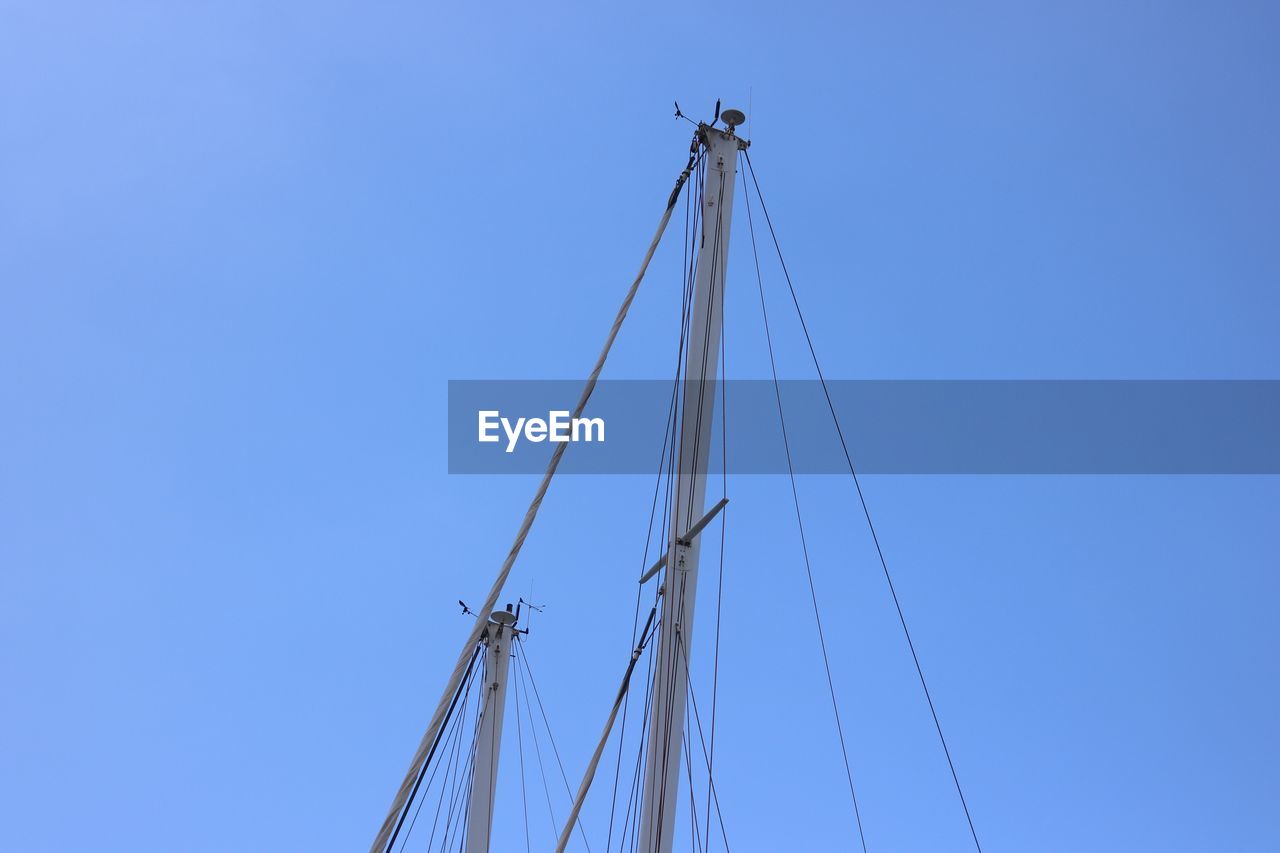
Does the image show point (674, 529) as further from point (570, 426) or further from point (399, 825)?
point (399, 825)

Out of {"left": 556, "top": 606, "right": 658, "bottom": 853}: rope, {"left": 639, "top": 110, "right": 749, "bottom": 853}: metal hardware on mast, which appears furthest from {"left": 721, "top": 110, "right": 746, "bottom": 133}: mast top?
{"left": 556, "top": 606, "right": 658, "bottom": 853}: rope

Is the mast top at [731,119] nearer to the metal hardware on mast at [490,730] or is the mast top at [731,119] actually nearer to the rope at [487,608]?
the rope at [487,608]

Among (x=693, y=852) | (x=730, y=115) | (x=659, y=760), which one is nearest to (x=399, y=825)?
(x=659, y=760)

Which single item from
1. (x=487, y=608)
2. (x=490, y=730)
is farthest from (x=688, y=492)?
(x=490, y=730)

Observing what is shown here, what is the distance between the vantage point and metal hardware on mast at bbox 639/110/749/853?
1666 cm

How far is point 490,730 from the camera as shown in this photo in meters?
35.1

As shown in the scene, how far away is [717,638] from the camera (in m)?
19.2

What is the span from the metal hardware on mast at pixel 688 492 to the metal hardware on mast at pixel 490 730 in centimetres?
1718

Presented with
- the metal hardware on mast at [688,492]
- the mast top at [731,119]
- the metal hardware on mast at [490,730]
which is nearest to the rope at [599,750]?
the metal hardware on mast at [688,492]

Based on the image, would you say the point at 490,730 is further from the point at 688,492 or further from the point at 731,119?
the point at 731,119

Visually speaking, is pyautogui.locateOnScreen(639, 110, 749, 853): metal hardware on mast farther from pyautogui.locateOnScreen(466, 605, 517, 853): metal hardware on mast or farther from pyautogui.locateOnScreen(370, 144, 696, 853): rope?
pyautogui.locateOnScreen(466, 605, 517, 853): metal hardware on mast

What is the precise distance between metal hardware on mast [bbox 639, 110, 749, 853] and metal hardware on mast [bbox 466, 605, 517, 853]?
17.2m

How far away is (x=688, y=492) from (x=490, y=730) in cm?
1933

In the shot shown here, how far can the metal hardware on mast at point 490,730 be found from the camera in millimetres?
32531
